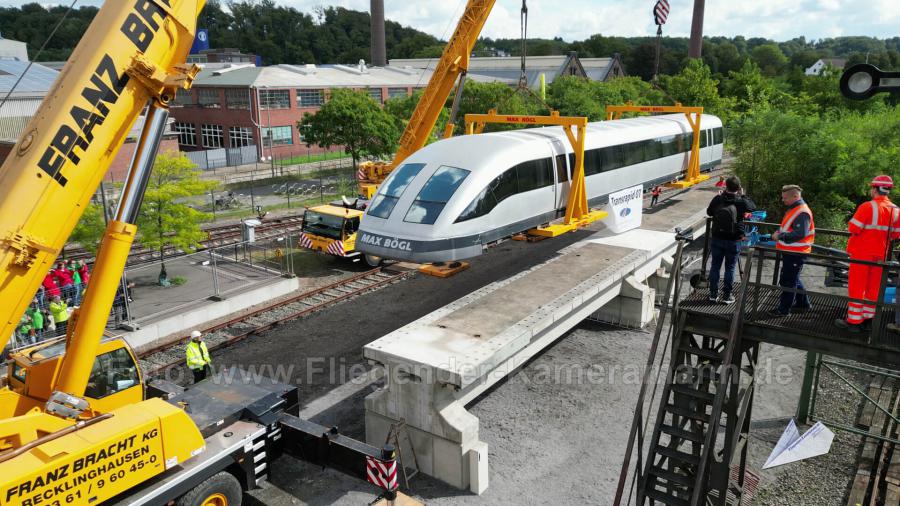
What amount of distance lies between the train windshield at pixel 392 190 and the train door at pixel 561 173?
3629 millimetres

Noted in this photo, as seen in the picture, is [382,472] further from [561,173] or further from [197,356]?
[561,173]

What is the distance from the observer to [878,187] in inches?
296

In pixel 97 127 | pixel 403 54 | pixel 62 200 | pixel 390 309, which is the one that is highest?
pixel 403 54

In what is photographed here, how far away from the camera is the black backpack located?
8.72 meters

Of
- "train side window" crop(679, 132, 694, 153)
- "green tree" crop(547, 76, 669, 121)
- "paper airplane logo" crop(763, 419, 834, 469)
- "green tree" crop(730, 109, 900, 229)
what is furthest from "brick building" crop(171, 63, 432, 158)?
"paper airplane logo" crop(763, 419, 834, 469)

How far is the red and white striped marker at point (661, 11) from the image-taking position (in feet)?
127

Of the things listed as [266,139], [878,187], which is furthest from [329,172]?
[878,187]

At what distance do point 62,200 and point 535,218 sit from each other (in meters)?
10.1

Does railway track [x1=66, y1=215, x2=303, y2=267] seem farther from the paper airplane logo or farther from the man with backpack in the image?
the paper airplane logo

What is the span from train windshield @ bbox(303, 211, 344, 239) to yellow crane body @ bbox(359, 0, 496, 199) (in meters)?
2.94

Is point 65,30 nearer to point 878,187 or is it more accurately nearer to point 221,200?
point 221,200

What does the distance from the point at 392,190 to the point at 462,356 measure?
4.72 m

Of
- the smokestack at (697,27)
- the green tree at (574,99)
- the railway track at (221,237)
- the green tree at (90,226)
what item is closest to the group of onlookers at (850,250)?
the railway track at (221,237)

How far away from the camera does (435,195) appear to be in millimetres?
12656
